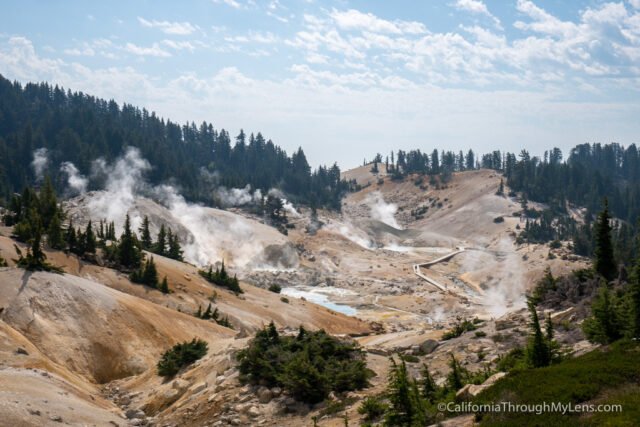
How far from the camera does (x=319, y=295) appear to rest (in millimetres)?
109750

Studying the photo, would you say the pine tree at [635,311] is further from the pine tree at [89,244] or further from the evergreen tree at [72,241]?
the evergreen tree at [72,241]

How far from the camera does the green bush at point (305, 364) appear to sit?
2780 cm

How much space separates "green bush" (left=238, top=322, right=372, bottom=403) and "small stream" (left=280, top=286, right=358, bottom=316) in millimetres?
62768

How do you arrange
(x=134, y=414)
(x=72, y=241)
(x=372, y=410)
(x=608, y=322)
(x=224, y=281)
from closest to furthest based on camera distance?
1. (x=372, y=410)
2. (x=608, y=322)
3. (x=134, y=414)
4. (x=72, y=241)
5. (x=224, y=281)

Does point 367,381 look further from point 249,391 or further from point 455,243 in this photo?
point 455,243

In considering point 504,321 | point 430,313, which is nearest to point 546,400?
point 504,321

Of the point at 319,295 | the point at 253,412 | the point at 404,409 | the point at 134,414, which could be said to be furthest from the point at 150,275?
the point at 319,295

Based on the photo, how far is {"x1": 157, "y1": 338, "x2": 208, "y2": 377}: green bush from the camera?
3712cm

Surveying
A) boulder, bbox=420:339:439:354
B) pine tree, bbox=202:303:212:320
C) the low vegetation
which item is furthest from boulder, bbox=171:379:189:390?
the low vegetation

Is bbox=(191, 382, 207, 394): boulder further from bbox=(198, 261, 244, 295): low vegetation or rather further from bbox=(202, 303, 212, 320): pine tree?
bbox=(198, 261, 244, 295): low vegetation

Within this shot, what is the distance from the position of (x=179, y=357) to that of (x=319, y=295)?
72.7 meters

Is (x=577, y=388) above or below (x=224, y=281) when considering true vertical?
above

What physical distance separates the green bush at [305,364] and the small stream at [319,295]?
62.8m

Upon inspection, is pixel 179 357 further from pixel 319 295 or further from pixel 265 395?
pixel 319 295
